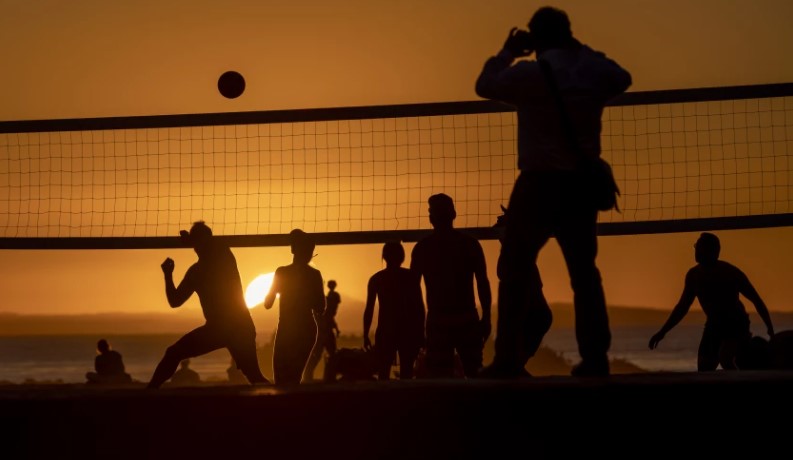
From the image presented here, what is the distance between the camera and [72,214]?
14.5 meters

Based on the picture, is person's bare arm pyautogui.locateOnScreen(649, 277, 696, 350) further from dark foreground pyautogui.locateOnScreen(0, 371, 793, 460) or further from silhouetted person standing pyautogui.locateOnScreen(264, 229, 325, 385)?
dark foreground pyautogui.locateOnScreen(0, 371, 793, 460)

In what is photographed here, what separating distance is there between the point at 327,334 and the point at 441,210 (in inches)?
376

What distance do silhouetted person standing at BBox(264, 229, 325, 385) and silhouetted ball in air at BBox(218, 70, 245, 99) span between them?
3.75 meters

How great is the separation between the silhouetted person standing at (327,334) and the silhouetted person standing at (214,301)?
12.3ft

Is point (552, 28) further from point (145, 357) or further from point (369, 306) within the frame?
point (145, 357)

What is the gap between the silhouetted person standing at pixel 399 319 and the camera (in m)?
9.68

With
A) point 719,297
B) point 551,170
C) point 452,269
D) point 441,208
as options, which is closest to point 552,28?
point 551,170

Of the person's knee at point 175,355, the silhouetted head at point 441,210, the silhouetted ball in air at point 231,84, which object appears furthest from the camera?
the silhouetted ball in air at point 231,84

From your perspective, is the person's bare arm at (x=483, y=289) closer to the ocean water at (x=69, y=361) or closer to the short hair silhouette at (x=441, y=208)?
the short hair silhouette at (x=441, y=208)

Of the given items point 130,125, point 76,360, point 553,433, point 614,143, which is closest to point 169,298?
point 130,125

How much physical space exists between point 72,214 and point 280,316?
5.43 metres

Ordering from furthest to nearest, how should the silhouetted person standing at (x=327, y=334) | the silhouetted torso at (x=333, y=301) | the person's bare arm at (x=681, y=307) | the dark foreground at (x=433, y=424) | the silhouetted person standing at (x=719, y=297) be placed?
1. the silhouetted torso at (x=333, y=301)
2. the silhouetted person standing at (x=327, y=334)
3. the person's bare arm at (x=681, y=307)
4. the silhouetted person standing at (x=719, y=297)
5. the dark foreground at (x=433, y=424)

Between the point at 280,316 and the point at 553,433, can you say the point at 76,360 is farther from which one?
the point at 553,433

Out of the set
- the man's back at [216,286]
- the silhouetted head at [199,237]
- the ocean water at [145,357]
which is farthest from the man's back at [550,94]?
the ocean water at [145,357]
